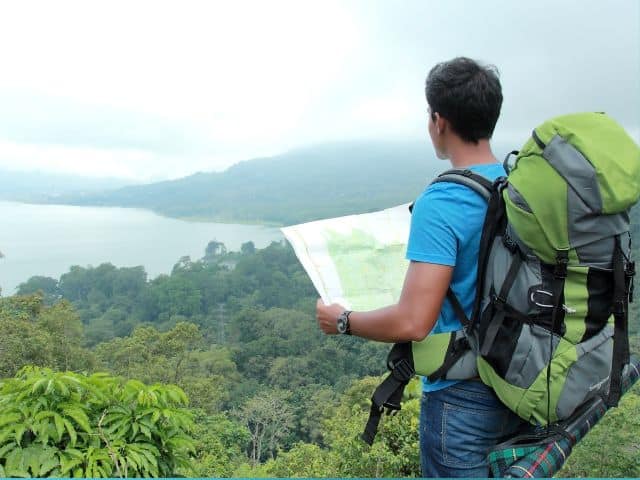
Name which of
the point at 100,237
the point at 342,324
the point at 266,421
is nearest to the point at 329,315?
the point at 342,324

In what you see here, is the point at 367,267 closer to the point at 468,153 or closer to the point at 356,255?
the point at 356,255

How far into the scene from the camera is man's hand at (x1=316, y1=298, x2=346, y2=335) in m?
0.96

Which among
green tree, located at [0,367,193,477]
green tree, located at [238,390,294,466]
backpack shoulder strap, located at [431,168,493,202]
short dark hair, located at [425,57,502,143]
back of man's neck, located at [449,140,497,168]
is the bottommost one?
green tree, located at [238,390,294,466]

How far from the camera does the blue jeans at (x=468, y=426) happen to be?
91 cm

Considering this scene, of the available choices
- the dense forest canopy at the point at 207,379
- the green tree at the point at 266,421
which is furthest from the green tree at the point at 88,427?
the green tree at the point at 266,421

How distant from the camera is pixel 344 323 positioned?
943 millimetres

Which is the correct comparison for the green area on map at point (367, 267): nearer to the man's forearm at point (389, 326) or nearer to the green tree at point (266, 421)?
the man's forearm at point (389, 326)

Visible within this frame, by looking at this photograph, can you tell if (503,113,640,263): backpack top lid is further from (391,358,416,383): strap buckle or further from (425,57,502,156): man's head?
(391,358,416,383): strap buckle

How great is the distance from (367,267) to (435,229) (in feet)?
0.83

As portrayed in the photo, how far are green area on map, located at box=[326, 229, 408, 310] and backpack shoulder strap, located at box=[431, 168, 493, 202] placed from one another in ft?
0.77

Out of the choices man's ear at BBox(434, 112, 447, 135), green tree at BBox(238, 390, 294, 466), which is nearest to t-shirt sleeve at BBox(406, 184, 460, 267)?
man's ear at BBox(434, 112, 447, 135)

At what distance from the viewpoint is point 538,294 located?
0.80 metres

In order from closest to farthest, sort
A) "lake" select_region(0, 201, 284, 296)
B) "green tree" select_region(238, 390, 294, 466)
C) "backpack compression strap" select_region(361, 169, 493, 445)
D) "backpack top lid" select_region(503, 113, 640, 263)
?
"backpack top lid" select_region(503, 113, 640, 263) → "backpack compression strap" select_region(361, 169, 493, 445) → "green tree" select_region(238, 390, 294, 466) → "lake" select_region(0, 201, 284, 296)

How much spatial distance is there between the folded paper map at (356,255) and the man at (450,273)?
73 millimetres
